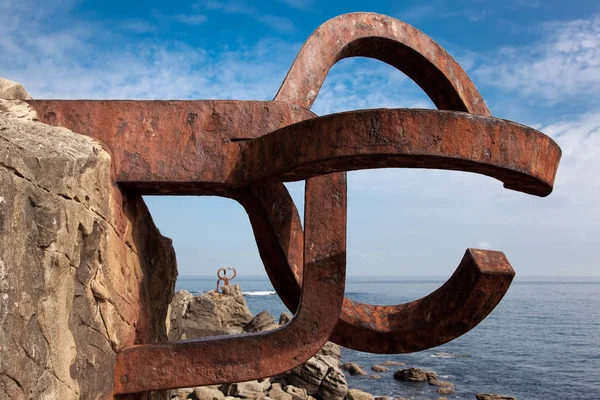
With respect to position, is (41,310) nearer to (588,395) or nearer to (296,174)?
(296,174)

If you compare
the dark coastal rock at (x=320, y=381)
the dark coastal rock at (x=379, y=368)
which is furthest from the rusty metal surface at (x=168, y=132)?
the dark coastal rock at (x=379, y=368)

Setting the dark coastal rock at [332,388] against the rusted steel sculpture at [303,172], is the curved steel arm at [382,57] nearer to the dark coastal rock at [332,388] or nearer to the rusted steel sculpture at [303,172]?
the rusted steel sculpture at [303,172]

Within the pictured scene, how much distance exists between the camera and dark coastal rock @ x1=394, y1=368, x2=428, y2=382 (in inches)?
623

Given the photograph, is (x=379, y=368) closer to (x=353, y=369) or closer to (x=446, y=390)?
(x=353, y=369)

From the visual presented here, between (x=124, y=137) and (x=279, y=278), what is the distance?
48.2 inches

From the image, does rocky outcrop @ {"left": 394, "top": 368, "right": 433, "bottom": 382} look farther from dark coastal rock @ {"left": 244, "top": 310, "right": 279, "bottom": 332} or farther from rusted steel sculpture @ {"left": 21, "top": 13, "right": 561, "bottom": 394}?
rusted steel sculpture @ {"left": 21, "top": 13, "right": 561, "bottom": 394}

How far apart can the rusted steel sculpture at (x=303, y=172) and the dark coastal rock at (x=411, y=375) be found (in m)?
13.3

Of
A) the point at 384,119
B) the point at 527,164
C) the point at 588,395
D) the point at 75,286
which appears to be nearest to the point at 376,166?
the point at 384,119

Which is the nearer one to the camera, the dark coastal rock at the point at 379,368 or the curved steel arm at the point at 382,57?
the curved steel arm at the point at 382,57

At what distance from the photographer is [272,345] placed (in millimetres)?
2895

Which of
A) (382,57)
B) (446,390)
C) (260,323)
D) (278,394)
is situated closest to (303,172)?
(382,57)

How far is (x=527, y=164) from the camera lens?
7.91 ft

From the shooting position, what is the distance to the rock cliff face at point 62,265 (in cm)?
209

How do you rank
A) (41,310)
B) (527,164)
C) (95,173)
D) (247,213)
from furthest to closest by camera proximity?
(247,213), (95,173), (527,164), (41,310)
